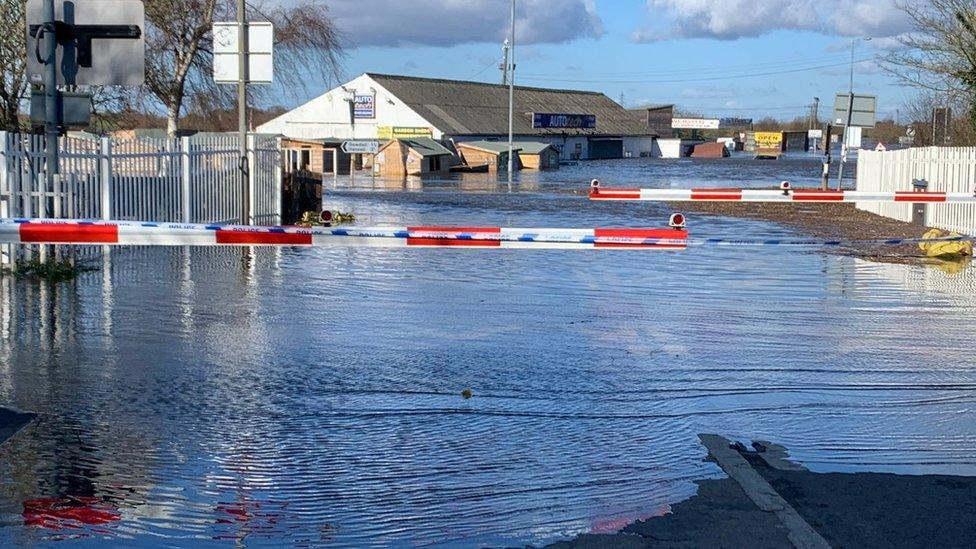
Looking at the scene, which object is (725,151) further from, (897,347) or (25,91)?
(897,347)

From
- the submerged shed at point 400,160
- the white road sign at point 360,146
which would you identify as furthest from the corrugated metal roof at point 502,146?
the white road sign at point 360,146

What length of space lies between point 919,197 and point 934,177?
781 cm

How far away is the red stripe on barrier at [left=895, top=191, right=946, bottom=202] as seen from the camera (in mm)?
16906

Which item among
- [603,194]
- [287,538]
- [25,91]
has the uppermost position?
[25,91]

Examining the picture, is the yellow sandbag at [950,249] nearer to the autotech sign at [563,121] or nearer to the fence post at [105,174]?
the fence post at [105,174]

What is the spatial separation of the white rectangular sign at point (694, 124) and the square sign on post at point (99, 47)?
580 ft

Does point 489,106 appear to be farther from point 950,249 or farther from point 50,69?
point 50,69

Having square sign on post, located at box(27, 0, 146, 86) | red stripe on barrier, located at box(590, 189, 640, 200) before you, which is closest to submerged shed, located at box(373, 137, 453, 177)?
red stripe on barrier, located at box(590, 189, 640, 200)

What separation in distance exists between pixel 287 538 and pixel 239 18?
16626mm

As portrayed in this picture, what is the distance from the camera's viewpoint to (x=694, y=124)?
190 metres

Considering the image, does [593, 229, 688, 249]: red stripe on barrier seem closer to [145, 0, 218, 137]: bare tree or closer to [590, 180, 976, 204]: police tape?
[590, 180, 976, 204]: police tape

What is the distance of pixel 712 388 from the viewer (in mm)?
8859

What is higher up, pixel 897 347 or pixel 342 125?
pixel 342 125

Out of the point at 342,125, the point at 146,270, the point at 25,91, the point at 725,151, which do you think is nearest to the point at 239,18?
the point at 25,91
